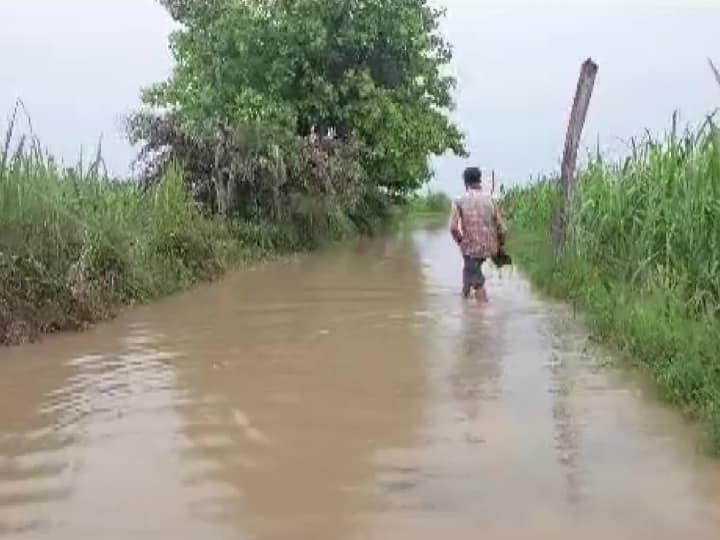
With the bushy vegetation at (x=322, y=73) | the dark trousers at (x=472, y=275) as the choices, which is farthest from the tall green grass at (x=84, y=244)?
the bushy vegetation at (x=322, y=73)

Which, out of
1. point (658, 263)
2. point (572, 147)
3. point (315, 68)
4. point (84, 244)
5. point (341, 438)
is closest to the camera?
point (341, 438)

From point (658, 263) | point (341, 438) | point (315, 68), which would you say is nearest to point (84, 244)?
point (658, 263)

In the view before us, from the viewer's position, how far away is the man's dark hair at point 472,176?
40.4 ft

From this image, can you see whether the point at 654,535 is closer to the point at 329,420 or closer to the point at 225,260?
the point at 329,420

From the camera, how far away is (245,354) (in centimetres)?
906

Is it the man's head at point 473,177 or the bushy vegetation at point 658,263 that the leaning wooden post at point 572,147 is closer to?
the bushy vegetation at point 658,263

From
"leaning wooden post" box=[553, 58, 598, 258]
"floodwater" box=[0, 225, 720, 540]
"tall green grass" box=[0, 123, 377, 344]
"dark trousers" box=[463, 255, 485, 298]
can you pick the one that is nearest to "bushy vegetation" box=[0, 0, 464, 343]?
"tall green grass" box=[0, 123, 377, 344]

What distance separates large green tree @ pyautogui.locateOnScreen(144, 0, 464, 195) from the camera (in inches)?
1083

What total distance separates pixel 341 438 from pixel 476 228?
21.8ft

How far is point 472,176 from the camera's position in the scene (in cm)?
1238

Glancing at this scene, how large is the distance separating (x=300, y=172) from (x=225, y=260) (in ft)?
15.6

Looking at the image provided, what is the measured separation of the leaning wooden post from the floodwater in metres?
4.18

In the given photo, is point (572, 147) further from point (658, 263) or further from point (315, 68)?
point (315, 68)

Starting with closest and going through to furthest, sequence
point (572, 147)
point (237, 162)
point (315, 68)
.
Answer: point (572, 147)
point (237, 162)
point (315, 68)
